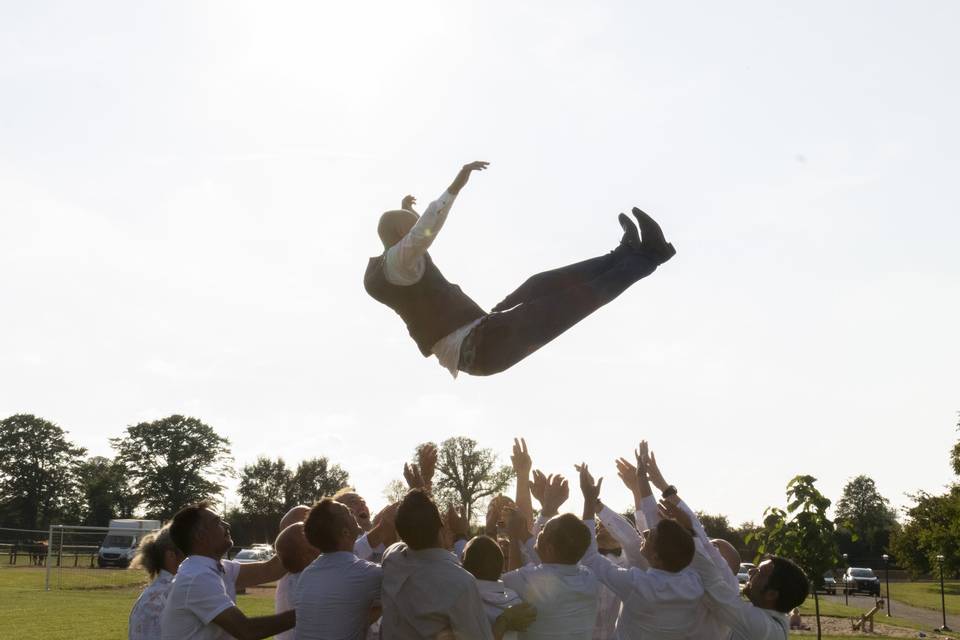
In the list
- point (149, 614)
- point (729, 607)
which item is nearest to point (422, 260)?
point (149, 614)

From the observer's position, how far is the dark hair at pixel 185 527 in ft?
15.1

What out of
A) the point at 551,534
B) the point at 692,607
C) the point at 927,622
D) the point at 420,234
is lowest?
the point at 927,622

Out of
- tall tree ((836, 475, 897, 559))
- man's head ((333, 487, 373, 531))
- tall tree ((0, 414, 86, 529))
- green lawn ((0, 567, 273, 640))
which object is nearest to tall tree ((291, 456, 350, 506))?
tall tree ((0, 414, 86, 529))

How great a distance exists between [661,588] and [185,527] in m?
2.52

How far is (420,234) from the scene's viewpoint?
509cm

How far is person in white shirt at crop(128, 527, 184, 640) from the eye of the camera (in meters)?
4.95

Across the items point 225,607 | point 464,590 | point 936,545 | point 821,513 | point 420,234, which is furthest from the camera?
point 936,545

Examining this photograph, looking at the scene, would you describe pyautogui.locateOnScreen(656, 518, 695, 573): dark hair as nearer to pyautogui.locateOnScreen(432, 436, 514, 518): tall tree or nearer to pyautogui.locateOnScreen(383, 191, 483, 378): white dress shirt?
pyautogui.locateOnScreen(383, 191, 483, 378): white dress shirt

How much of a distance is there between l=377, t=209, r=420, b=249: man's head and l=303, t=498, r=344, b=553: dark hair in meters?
1.85

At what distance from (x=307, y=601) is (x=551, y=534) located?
1.30 m

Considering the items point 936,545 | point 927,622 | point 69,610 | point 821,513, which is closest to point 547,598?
point 821,513

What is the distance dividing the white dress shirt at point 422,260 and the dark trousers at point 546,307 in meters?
0.08

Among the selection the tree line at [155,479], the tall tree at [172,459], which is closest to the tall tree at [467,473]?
the tree line at [155,479]

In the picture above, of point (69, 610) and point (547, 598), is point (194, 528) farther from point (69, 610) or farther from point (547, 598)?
point (69, 610)
